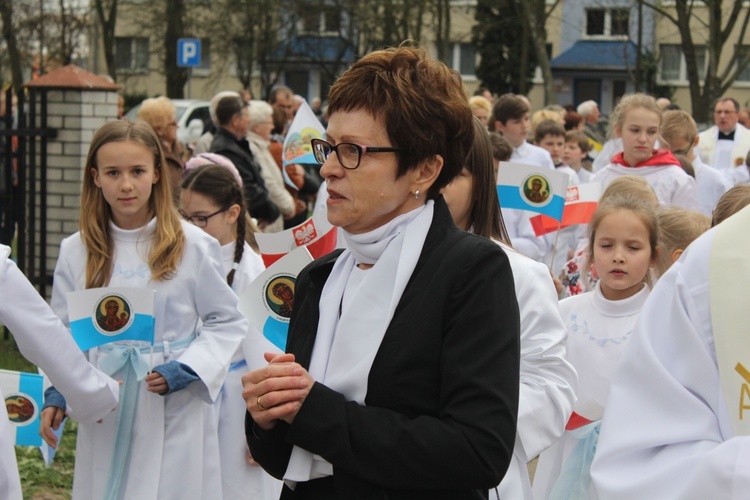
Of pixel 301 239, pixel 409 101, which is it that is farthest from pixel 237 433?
pixel 409 101

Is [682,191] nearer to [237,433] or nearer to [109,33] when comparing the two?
[237,433]

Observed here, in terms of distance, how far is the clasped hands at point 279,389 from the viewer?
7.71ft

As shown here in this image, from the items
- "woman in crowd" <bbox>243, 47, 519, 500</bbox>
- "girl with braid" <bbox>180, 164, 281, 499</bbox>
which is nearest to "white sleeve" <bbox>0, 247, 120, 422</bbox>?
"girl with braid" <bbox>180, 164, 281, 499</bbox>

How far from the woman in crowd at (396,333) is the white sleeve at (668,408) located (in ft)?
0.92

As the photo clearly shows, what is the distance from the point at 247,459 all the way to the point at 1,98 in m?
12.7

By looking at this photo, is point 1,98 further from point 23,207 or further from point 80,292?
point 80,292

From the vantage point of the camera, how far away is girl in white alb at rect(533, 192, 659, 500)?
420 cm

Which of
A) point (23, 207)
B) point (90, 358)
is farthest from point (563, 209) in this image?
point (23, 207)

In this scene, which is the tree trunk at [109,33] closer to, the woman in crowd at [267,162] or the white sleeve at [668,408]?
the woman in crowd at [267,162]

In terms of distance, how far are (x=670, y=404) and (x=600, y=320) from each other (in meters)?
2.60

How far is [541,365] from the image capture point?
128 inches

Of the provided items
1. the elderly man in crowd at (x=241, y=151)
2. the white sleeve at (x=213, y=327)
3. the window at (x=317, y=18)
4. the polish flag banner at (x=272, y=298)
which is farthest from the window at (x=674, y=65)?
the polish flag banner at (x=272, y=298)

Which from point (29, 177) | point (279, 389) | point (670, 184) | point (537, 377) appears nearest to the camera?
point (279, 389)

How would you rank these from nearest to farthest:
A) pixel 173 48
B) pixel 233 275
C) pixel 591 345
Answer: pixel 591 345 → pixel 233 275 → pixel 173 48
